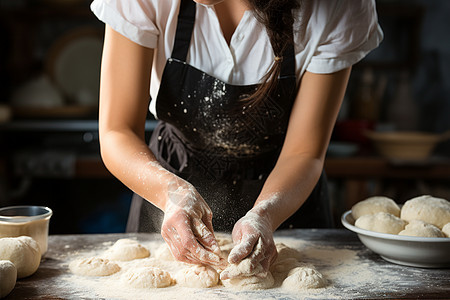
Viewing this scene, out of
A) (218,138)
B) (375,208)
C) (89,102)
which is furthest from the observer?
(89,102)

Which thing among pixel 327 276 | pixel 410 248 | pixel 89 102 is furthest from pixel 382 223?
pixel 89 102

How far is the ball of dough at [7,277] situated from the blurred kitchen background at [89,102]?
6.91 ft

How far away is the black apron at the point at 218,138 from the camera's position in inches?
62.6

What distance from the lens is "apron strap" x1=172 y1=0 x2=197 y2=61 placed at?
154cm

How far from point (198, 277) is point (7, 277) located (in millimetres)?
409

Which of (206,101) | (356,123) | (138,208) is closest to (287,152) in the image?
(206,101)

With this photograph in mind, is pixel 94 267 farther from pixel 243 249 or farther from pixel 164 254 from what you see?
pixel 243 249

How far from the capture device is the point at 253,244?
47.8 inches

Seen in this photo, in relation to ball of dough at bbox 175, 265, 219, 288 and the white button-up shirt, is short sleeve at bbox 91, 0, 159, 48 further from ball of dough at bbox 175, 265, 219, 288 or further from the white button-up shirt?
ball of dough at bbox 175, 265, 219, 288

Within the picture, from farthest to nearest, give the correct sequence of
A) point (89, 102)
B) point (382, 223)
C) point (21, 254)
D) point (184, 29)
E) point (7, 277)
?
point (89, 102), point (184, 29), point (382, 223), point (21, 254), point (7, 277)

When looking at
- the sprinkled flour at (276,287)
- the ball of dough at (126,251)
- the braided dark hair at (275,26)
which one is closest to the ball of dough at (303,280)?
the sprinkled flour at (276,287)

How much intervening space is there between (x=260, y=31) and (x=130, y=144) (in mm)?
514

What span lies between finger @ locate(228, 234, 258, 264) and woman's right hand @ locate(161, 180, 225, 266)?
4 centimetres

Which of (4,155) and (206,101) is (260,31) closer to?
(206,101)
